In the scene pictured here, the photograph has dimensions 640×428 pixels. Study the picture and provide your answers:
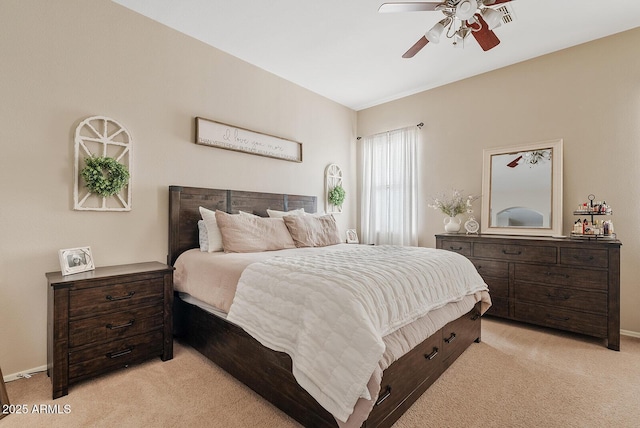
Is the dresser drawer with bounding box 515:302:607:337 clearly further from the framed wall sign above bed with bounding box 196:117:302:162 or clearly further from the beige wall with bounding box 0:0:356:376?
the beige wall with bounding box 0:0:356:376

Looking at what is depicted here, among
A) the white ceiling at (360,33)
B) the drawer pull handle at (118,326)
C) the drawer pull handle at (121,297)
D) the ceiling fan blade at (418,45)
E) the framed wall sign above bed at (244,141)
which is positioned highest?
the white ceiling at (360,33)

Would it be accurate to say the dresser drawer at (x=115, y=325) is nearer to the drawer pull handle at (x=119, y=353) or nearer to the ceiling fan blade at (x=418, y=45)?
the drawer pull handle at (x=119, y=353)

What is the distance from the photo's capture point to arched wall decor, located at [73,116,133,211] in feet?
7.71

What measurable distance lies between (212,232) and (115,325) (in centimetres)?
101

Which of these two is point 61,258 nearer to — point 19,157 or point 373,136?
point 19,157

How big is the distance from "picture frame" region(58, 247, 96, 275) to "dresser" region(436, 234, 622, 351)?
3.59 meters

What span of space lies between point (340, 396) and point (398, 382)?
491mm

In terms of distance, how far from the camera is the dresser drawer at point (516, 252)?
293 cm

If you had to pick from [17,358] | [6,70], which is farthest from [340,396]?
[6,70]

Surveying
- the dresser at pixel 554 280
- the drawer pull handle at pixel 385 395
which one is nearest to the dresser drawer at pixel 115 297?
the drawer pull handle at pixel 385 395

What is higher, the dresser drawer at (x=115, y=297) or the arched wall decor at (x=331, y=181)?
the arched wall decor at (x=331, y=181)

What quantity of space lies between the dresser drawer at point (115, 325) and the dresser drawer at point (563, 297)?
339 cm

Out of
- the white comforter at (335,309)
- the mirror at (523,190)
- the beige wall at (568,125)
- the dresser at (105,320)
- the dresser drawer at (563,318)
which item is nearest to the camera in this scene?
the white comforter at (335,309)

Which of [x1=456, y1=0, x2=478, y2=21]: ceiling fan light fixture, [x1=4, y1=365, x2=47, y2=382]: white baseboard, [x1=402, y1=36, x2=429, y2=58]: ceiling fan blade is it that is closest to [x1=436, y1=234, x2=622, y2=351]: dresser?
[x1=402, y1=36, x2=429, y2=58]: ceiling fan blade
